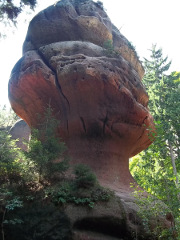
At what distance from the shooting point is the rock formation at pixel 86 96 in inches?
399

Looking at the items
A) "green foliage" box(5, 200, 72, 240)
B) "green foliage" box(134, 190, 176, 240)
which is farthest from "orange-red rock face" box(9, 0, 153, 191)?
"green foliage" box(5, 200, 72, 240)

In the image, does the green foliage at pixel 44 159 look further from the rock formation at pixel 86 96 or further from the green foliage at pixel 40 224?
the rock formation at pixel 86 96

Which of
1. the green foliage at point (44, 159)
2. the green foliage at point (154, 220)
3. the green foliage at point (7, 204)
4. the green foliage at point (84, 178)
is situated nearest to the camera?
the green foliage at point (154, 220)

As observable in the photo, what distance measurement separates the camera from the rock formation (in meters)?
10.1

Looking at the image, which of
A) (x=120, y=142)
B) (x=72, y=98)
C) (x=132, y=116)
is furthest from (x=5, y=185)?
(x=132, y=116)

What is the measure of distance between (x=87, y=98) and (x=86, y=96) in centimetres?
11

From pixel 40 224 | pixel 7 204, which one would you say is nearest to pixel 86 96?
pixel 7 204

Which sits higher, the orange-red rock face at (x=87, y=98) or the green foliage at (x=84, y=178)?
the orange-red rock face at (x=87, y=98)

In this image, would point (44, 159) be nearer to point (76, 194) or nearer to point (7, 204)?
point (76, 194)

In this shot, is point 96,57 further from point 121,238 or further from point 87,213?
point 121,238

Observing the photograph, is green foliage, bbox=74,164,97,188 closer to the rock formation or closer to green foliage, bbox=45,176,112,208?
green foliage, bbox=45,176,112,208

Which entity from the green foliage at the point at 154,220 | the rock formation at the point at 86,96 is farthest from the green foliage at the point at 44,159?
the green foliage at the point at 154,220

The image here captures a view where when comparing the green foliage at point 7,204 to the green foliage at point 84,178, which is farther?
the green foliage at point 84,178

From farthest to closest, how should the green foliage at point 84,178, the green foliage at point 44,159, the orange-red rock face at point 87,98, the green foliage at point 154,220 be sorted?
the orange-red rock face at point 87,98 < the green foliage at point 44,159 < the green foliage at point 84,178 < the green foliage at point 154,220
